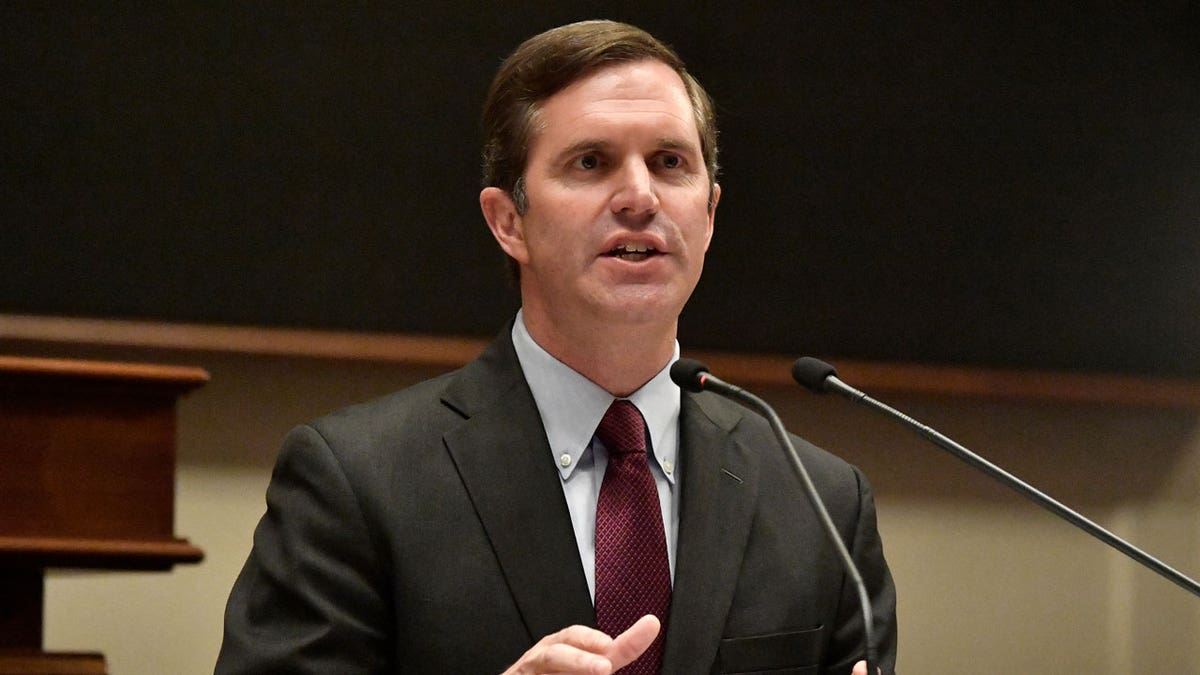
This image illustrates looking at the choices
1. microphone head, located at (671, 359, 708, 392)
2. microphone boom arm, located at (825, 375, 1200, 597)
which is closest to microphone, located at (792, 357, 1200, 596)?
microphone boom arm, located at (825, 375, 1200, 597)

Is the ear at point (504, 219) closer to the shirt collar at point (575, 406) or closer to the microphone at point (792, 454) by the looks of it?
the shirt collar at point (575, 406)

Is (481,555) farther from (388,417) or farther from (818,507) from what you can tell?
(818,507)

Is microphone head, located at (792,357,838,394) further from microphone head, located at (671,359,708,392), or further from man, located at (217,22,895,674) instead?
man, located at (217,22,895,674)

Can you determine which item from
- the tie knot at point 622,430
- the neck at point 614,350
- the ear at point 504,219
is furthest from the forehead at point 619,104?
the tie knot at point 622,430

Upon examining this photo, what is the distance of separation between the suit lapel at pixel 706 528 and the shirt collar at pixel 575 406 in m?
0.03

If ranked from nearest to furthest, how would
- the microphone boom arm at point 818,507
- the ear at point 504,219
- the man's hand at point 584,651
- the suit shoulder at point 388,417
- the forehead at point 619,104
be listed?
the microphone boom arm at point 818,507, the man's hand at point 584,651, the suit shoulder at point 388,417, the forehead at point 619,104, the ear at point 504,219

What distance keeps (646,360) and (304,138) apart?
1194mm

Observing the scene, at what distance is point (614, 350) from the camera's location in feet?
6.27

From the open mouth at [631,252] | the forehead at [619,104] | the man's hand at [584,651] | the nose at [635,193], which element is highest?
the forehead at [619,104]

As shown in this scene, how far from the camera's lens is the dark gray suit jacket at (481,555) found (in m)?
1.70

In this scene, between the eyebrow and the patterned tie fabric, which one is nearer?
the patterned tie fabric

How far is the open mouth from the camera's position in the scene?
1888mm

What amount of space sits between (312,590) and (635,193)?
0.62 meters

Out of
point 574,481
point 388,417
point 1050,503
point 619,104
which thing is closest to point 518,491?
point 574,481
